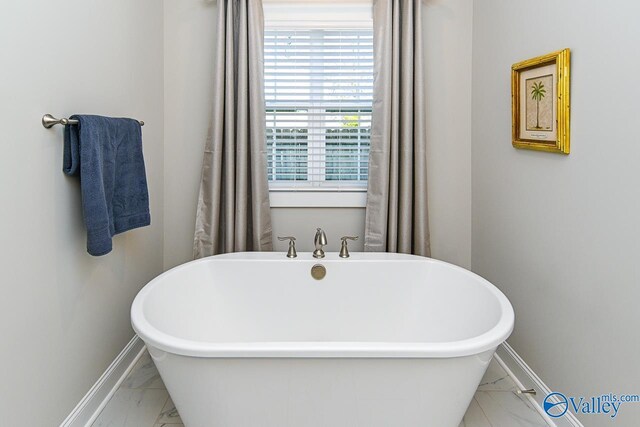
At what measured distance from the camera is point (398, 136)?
2.90 meters

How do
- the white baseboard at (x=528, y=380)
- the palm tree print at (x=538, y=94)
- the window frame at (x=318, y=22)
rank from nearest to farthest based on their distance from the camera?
the white baseboard at (x=528, y=380) < the palm tree print at (x=538, y=94) < the window frame at (x=318, y=22)

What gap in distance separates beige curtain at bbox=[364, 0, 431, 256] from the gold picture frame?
0.61 metres

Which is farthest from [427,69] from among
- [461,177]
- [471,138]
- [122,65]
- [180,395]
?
[180,395]

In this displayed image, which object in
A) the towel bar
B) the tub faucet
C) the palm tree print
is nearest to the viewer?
the towel bar

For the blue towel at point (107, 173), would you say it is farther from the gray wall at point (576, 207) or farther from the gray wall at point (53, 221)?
the gray wall at point (576, 207)

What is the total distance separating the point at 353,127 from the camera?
3.05 meters

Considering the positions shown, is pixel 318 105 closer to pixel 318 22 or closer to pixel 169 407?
pixel 318 22

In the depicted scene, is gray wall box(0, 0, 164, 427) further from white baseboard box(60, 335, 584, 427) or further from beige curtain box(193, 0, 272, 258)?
beige curtain box(193, 0, 272, 258)

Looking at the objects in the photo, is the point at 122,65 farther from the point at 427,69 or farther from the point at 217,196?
the point at 427,69

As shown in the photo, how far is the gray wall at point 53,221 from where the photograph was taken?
5.16 feet

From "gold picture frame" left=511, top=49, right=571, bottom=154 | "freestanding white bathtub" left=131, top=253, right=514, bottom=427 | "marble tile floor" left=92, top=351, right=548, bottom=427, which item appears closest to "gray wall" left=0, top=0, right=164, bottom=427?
"marble tile floor" left=92, top=351, right=548, bottom=427

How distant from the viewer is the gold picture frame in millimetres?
1982

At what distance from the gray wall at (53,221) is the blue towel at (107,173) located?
8 centimetres

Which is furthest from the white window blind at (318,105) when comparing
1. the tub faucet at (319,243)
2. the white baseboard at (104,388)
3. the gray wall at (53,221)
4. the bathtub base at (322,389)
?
the bathtub base at (322,389)
